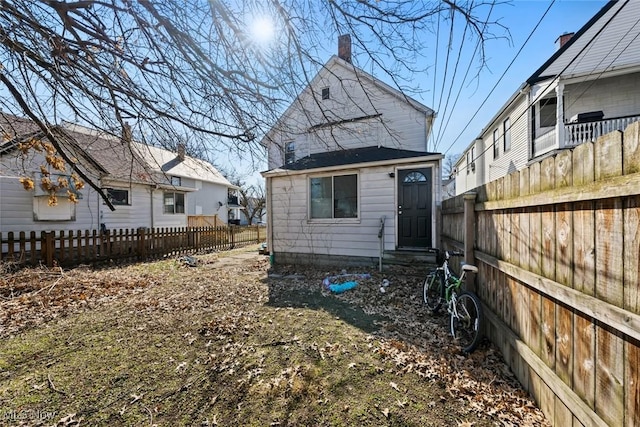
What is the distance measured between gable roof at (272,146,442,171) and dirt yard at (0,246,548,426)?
3.96 metres

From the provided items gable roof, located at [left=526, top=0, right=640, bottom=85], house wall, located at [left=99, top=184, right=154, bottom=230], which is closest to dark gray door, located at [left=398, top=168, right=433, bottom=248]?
gable roof, located at [left=526, top=0, right=640, bottom=85]

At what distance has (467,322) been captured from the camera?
3412 mm

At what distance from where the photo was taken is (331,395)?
243 cm

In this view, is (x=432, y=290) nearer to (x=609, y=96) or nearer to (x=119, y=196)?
(x=609, y=96)

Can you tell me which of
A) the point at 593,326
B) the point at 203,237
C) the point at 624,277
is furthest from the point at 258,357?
the point at 203,237

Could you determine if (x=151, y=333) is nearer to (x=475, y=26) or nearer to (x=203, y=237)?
(x=475, y=26)

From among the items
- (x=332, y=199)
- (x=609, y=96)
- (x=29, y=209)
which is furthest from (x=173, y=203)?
(x=609, y=96)

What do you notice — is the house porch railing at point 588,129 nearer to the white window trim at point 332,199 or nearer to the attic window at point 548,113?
the attic window at point 548,113

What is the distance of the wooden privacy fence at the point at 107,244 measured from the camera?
7.51 metres

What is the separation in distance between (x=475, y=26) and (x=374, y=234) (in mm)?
5790

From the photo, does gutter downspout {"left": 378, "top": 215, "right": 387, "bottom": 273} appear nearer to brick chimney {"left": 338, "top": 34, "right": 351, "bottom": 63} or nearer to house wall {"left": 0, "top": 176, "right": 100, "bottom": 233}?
brick chimney {"left": 338, "top": 34, "right": 351, "bottom": 63}

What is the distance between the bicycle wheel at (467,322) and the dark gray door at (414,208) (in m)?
4.19

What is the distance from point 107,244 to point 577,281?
11.5m

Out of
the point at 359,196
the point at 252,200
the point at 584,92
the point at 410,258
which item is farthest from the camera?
the point at 252,200
